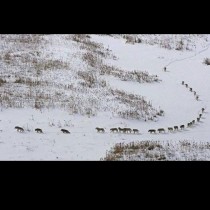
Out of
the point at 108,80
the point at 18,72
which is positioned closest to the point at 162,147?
the point at 108,80

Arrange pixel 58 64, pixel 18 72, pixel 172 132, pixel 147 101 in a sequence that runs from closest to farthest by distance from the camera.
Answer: pixel 172 132, pixel 147 101, pixel 18 72, pixel 58 64

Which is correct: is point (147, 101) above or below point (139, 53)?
below

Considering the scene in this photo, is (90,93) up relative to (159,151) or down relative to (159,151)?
up

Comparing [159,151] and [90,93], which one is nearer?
[159,151]

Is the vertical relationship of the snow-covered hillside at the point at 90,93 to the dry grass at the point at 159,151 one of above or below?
above

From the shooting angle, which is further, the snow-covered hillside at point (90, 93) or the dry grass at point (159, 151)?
the snow-covered hillside at point (90, 93)

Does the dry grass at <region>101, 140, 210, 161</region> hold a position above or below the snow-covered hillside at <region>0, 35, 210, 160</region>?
below

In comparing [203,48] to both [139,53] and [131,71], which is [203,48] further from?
A: [131,71]

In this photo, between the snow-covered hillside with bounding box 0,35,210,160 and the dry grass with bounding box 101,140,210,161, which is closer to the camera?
the dry grass with bounding box 101,140,210,161
